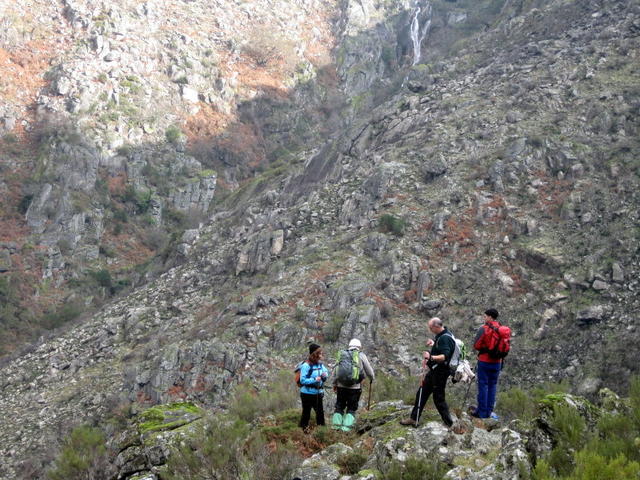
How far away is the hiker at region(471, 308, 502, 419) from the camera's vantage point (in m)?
6.74

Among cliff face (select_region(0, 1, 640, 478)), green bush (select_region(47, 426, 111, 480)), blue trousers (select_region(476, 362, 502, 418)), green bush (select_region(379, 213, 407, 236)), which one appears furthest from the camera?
green bush (select_region(379, 213, 407, 236))

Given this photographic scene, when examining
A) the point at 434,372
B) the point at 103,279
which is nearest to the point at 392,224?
the point at 434,372

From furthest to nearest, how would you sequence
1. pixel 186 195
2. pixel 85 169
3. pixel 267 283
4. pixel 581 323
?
pixel 186 195
pixel 85 169
pixel 267 283
pixel 581 323

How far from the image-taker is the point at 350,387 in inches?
277

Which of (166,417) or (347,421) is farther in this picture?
(166,417)

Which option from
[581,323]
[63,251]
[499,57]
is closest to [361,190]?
[581,323]

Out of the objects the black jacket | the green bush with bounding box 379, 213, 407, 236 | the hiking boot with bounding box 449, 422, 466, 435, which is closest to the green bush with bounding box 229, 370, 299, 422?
the hiking boot with bounding box 449, 422, 466, 435

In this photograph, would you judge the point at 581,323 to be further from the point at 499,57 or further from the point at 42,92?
the point at 42,92

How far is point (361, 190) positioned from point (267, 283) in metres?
5.67

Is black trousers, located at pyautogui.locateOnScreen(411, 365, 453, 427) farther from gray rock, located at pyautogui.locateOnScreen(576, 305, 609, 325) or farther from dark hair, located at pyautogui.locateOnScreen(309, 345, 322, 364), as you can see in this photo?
gray rock, located at pyautogui.locateOnScreen(576, 305, 609, 325)

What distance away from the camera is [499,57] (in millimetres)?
28234

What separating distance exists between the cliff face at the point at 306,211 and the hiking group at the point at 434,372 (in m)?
6.54

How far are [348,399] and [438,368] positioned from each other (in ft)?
4.69

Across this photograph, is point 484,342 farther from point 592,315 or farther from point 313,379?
point 592,315
